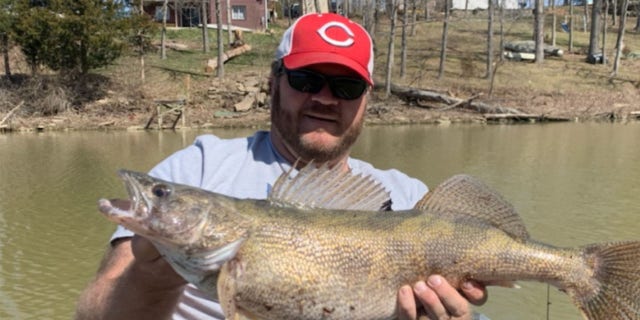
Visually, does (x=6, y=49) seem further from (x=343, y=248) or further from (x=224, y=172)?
(x=343, y=248)

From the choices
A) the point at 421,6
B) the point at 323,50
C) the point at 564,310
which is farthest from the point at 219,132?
the point at 421,6

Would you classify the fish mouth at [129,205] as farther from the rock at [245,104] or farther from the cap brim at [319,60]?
the rock at [245,104]

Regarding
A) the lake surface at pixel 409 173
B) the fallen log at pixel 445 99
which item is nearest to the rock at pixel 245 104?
the lake surface at pixel 409 173

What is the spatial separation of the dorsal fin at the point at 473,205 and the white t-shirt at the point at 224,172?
0.49m

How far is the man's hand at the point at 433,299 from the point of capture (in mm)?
2582

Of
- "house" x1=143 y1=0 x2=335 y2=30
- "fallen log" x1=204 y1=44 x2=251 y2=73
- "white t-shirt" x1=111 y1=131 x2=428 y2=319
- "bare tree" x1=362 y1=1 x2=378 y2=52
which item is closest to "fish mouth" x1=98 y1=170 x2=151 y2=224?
"white t-shirt" x1=111 y1=131 x2=428 y2=319

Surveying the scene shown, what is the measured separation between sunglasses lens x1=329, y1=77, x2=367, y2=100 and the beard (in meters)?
0.18

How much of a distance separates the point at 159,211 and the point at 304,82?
149 cm

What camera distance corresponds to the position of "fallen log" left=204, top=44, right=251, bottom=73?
3450 centimetres

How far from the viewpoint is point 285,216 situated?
2.53 meters

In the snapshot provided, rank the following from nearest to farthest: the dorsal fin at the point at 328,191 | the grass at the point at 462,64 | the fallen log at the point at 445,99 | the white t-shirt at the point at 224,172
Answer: the dorsal fin at the point at 328,191 → the white t-shirt at the point at 224,172 → the fallen log at the point at 445,99 → the grass at the point at 462,64

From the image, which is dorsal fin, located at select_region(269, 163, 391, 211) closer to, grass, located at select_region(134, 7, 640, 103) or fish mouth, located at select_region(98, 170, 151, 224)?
fish mouth, located at select_region(98, 170, 151, 224)

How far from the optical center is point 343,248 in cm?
254

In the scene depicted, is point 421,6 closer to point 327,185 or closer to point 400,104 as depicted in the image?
point 400,104
